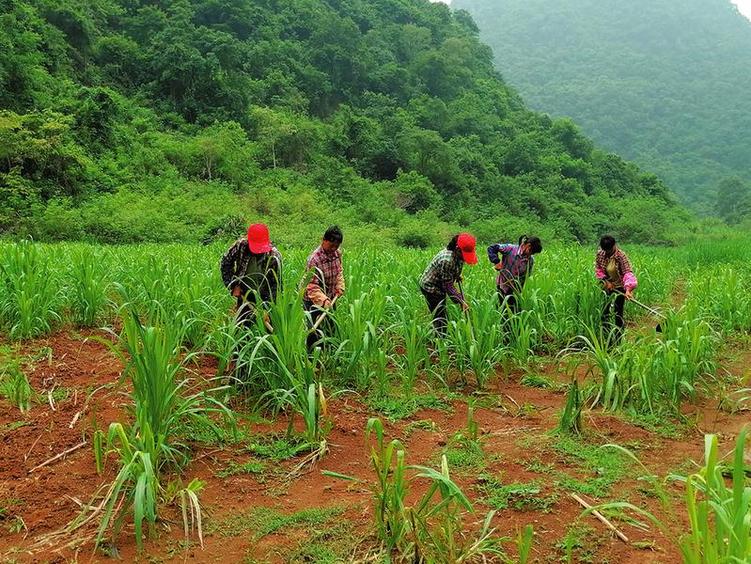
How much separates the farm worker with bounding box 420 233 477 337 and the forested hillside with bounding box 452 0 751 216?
48.6m

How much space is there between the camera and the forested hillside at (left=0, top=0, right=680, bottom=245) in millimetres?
18875

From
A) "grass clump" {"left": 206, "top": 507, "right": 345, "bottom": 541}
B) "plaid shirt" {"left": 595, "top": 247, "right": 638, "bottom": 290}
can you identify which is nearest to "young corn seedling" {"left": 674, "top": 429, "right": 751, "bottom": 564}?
"grass clump" {"left": 206, "top": 507, "right": 345, "bottom": 541}

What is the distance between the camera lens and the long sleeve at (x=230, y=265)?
4062 millimetres

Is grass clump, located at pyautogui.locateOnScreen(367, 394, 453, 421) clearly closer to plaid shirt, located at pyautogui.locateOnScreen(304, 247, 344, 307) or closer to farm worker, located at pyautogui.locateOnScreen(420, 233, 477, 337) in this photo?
plaid shirt, located at pyautogui.locateOnScreen(304, 247, 344, 307)

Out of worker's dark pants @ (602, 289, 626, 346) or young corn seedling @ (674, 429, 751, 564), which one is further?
worker's dark pants @ (602, 289, 626, 346)

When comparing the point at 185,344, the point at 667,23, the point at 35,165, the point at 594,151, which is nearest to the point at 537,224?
the point at 594,151

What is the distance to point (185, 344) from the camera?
4.45 metres

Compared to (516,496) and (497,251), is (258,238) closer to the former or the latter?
(516,496)

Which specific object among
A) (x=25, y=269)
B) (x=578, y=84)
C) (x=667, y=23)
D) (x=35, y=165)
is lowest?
(x=25, y=269)

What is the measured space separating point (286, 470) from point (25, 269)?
314 cm

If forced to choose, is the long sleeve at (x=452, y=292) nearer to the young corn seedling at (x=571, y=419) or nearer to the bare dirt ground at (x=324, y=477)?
the bare dirt ground at (x=324, y=477)

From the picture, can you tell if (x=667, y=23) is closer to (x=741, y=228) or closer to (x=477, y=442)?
(x=741, y=228)

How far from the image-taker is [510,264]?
5703 mm

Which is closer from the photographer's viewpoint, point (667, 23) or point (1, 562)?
point (1, 562)
